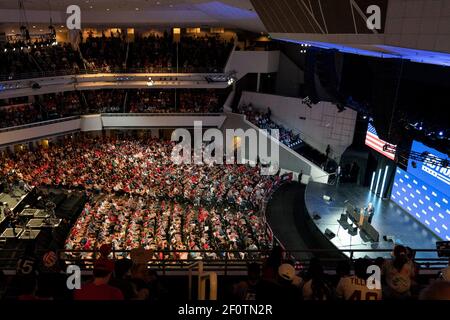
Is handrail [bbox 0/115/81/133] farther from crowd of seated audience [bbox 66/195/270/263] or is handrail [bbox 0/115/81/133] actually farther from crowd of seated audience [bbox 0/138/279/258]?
crowd of seated audience [bbox 66/195/270/263]

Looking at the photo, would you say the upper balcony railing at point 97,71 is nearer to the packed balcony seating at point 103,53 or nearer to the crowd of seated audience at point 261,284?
the packed balcony seating at point 103,53

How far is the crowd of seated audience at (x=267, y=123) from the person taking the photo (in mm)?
21203

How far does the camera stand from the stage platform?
40.0 feet

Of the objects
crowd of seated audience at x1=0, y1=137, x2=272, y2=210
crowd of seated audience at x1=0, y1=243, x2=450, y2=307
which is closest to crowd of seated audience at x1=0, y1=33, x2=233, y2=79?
crowd of seated audience at x1=0, y1=137, x2=272, y2=210

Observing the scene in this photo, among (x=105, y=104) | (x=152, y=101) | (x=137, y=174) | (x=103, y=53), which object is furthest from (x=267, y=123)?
(x=103, y=53)

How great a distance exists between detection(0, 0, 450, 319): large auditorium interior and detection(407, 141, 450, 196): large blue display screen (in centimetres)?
6

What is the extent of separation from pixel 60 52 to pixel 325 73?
16.5 metres

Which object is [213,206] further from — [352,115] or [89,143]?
[89,143]

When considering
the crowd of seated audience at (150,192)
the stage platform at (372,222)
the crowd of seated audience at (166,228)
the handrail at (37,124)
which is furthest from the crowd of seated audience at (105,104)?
the stage platform at (372,222)

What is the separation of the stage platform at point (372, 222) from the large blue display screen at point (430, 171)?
5.38 feet
